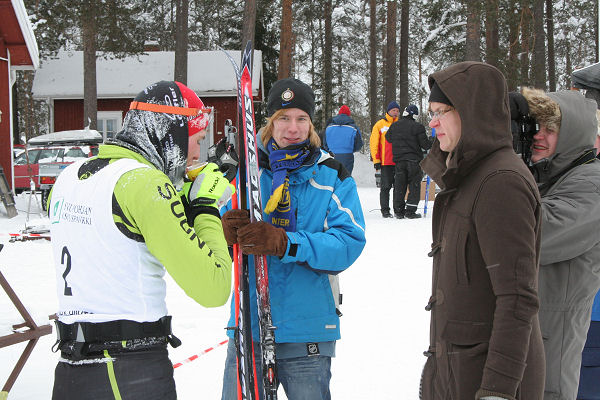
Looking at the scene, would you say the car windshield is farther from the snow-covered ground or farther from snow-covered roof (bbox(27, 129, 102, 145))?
the snow-covered ground

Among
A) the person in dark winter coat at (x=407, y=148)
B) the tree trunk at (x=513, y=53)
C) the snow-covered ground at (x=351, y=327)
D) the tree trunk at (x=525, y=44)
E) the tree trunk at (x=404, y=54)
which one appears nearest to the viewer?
the snow-covered ground at (x=351, y=327)

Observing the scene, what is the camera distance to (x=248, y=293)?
2322 mm

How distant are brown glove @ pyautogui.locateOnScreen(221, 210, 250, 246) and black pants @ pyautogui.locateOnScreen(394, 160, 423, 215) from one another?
8639mm

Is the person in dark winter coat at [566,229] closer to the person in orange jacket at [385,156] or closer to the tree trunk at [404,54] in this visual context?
the person in orange jacket at [385,156]

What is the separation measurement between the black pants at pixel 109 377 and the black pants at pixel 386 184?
955 cm

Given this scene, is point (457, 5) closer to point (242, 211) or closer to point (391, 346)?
point (391, 346)

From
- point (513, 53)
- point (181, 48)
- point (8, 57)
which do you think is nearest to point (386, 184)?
point (8, 57)

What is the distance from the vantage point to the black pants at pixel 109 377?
5.88ft

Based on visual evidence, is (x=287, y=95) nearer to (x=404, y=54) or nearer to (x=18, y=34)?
(x=18, y=34)

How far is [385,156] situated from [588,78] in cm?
782

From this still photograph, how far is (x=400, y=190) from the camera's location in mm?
10883

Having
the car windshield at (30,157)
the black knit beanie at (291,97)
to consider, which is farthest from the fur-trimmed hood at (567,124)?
the car windshield at (30,157)

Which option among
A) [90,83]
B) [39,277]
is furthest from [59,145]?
[39,277]

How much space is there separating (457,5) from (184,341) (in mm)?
23965
